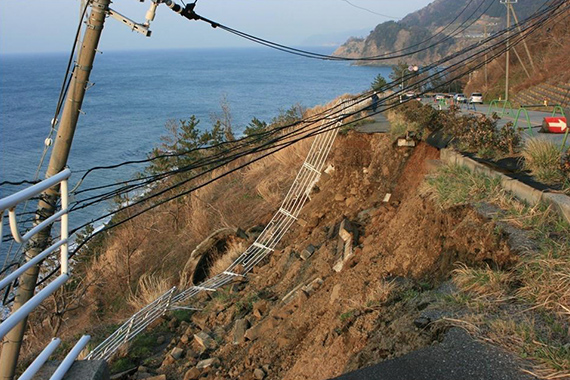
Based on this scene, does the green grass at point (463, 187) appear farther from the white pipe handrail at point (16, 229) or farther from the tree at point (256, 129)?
the tree at point (256, 129)

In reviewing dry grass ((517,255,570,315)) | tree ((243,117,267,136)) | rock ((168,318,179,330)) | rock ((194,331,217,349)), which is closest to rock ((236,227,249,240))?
rock ((168,318,179,330))

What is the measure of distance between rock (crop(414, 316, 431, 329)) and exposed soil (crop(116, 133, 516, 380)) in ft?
0.04

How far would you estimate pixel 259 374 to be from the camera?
7.45m

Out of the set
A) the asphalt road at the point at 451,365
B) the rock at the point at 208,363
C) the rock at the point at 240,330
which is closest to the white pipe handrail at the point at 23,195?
the asphalt road at the point at 451,365

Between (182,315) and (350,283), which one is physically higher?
(350,283)

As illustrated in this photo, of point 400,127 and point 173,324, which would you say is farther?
point 400,127

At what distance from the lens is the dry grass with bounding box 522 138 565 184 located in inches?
328

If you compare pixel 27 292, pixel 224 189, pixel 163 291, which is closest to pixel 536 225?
pixel 27 292

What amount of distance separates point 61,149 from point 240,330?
3.97m

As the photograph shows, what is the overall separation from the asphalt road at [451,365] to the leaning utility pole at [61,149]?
13.0ft

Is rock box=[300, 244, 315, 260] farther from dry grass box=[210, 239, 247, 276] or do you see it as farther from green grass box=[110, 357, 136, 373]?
green grass box=[110, 357, 136, 373]

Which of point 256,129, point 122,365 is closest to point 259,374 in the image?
point 122,365

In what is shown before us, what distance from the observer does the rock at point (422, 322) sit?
5201 millimetres

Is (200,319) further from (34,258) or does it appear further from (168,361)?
(34,258)
